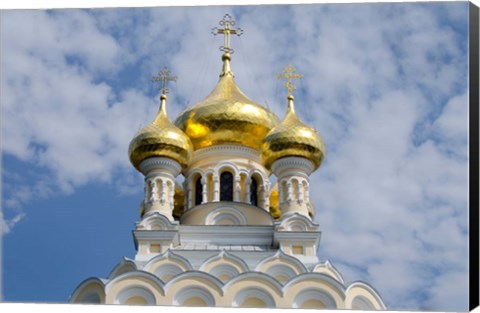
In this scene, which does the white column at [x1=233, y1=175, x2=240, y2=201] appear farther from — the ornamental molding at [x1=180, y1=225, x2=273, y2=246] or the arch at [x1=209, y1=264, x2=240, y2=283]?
the arch at [x1=209, y1=264, x2=240, y2=283]

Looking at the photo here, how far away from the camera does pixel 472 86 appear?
854 cm

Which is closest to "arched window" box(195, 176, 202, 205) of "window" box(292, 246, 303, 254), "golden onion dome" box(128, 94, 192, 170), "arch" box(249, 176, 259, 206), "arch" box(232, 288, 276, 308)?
"golden onion dome" box(128, 94, 192, 170)

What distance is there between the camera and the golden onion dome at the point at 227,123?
13414 millimetres

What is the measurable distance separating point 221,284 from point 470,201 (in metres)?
3.34

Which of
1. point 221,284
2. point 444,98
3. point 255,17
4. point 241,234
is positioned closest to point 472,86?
point 444,98

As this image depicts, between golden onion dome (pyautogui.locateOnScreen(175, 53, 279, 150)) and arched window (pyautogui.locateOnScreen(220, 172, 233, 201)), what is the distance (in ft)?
1.45

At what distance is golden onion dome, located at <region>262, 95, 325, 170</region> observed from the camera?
12.6m

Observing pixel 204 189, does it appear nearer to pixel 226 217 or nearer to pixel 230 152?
pixel 230 152

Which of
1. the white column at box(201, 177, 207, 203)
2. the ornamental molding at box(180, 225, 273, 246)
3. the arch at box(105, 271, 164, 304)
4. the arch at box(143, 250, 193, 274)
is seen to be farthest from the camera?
the white column at box(201, 177, 207, 203)

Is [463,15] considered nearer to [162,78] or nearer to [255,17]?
[255,17]

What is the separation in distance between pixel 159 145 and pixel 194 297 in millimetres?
2581

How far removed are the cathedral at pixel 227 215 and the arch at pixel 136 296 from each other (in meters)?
0.01

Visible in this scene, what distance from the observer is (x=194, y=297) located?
10.8 metres

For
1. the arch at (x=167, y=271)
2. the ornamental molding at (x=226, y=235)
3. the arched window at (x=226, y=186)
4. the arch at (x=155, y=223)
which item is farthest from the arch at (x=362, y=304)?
the arched window at (x=226, y=186)
